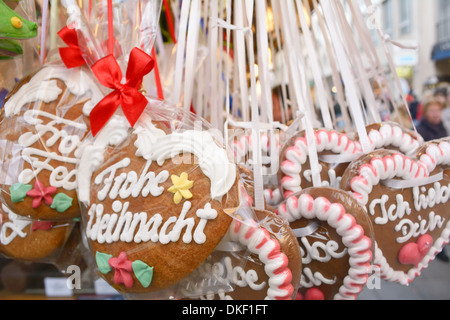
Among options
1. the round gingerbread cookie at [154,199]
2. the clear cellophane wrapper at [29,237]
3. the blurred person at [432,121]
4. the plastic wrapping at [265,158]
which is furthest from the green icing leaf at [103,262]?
the blurred person at [432,121]

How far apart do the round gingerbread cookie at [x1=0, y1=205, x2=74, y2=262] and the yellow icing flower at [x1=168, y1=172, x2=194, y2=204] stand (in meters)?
0.36

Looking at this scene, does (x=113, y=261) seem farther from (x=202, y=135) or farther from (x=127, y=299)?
(x=202, y=135)

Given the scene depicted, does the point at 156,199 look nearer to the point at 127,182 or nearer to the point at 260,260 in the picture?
the point at 127,182

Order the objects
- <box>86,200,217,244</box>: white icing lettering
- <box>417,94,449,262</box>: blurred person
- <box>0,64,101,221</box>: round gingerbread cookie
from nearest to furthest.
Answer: <box>86,200,217,244</box>: white icing lettering → <box>0,64,101,221</box>: round gingerbread cookie → <box>417,94,449,262</box>: blurred person

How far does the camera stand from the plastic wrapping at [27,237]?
0.85 meters

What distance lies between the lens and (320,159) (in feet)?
2.94

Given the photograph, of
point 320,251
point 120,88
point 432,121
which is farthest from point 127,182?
point 432,121

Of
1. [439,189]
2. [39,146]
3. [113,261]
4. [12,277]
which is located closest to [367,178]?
[439,189]

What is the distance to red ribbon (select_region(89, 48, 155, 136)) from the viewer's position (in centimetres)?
73

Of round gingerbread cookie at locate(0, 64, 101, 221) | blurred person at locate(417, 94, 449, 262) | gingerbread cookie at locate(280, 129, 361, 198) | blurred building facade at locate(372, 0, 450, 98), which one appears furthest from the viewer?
blurred building facade at locate(372, 0, 450, 98)

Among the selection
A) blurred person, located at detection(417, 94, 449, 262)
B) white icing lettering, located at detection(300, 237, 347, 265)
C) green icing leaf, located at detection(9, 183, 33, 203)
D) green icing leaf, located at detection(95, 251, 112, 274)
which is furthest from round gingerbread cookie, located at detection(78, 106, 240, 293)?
blurred person, located at detection(417, 94, 449, 262)

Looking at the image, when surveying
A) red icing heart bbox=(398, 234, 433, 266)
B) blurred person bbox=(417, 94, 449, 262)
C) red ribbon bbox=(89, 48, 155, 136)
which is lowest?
blurred person bbox=(417, 94, 449, 262)

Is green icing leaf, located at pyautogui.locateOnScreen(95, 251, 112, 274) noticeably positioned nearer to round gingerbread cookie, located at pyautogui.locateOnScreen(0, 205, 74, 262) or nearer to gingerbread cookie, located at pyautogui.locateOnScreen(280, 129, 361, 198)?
round gingerbread cookie, located at pyautogui.locateOnScreen(0, 205, 74, 262)

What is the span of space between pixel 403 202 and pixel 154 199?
537 mm
